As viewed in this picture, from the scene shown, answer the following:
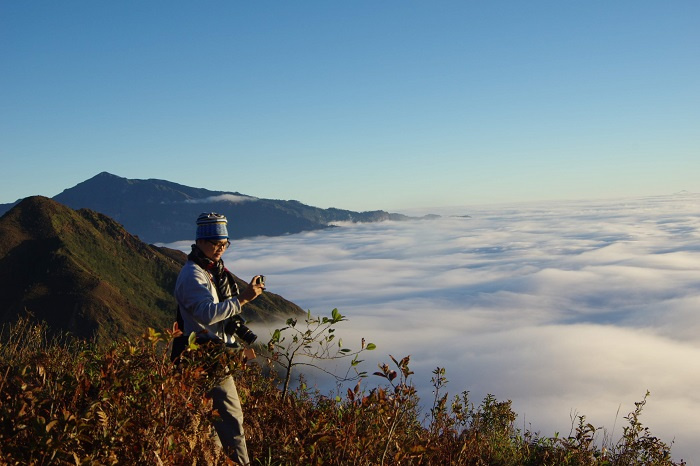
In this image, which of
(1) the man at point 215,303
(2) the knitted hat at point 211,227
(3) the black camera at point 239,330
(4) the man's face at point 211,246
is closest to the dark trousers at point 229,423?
(1) the man at point 215,303

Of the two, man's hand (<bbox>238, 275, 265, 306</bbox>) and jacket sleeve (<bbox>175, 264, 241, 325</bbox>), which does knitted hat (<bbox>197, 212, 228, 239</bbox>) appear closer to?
jacket sleeve (<bbox>175, 264, 241, 325</bbox>)

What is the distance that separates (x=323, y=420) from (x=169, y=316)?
3442 inches

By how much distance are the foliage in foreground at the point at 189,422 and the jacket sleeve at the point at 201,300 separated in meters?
0.26

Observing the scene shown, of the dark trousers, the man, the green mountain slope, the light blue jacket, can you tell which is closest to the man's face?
the man

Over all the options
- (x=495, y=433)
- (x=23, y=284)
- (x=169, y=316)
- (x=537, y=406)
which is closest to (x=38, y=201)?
(x=23, y=284)

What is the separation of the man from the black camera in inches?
0.7

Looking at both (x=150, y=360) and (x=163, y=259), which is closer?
(x=150, y=360)

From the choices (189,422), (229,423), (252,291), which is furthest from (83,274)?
(189,422)

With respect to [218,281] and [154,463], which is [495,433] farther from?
[154,463]

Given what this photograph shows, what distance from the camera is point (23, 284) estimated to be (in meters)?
80.4

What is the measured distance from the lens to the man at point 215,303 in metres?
4.26

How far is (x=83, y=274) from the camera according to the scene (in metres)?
83.9

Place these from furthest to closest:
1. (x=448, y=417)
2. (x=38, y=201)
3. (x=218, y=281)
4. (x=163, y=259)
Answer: (x=163, y=259)
(x=38, y=201)
(x=448, y=417)
(x=218, y=281)

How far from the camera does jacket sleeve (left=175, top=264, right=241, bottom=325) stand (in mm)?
4195
